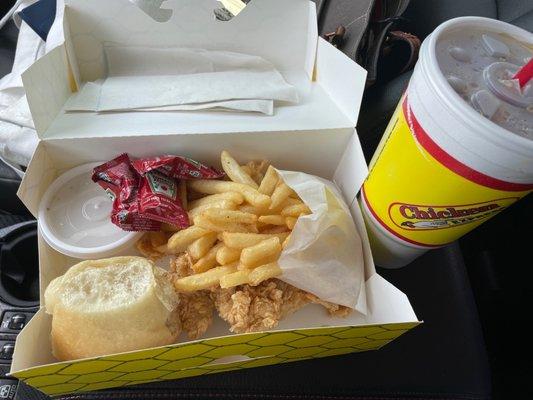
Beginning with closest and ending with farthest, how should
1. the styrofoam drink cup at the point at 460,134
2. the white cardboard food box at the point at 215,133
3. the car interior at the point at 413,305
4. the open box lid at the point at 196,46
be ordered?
the styrofoam drink cup at the point at 460,134 < the white cardboard food box at the point at 215,133 < the car interior at the point at 413,305 < the open box lid at the point at 196,46

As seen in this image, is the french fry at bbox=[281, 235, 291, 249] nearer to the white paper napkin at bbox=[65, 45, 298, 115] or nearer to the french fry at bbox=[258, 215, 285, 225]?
the french fry at bbox=[258, 215, 285, 225]

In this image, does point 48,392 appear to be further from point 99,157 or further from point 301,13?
point 301,13

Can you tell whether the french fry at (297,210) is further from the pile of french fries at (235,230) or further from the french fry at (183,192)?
the french fry at (183,192)

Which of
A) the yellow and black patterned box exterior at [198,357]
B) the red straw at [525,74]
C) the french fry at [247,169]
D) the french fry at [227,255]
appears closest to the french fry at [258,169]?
the french fry at [247,169]

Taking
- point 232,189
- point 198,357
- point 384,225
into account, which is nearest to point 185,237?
point 232,189

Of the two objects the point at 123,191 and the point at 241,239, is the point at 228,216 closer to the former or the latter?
the point at 241,239

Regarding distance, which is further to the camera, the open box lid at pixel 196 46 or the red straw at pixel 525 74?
the open box lid at pixel 196 46

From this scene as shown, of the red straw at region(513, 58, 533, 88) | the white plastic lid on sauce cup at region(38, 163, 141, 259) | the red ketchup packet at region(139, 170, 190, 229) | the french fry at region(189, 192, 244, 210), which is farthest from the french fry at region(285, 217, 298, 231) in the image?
the red straw at region(513, 58, 533, 88)
